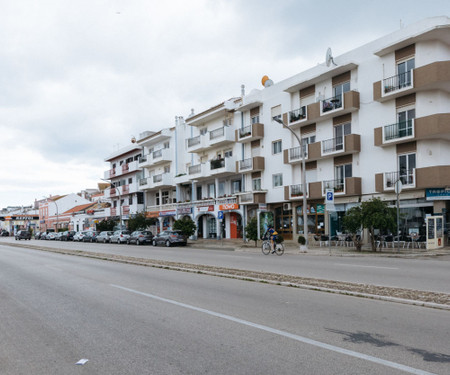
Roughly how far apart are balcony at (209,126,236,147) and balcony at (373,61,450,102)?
15.5m

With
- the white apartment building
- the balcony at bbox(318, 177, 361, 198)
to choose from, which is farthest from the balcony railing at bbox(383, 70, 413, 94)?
the white apartment building

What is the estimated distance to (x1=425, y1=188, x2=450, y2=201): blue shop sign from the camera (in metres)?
23.6

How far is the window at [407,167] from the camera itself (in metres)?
24.9

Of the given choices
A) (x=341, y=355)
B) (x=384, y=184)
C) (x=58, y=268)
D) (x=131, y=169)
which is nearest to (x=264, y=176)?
(x=384, y=184)

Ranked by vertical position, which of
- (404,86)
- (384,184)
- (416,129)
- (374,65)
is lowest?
(384,184)

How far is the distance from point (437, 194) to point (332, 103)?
381 inches

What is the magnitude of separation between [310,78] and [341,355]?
28.2m

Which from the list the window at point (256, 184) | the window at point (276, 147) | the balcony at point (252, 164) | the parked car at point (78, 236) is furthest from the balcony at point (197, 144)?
the parked car at point (78, 236)

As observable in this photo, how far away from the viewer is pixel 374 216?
21.3 m

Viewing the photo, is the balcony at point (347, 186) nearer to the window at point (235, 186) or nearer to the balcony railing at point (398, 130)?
the balcony railing at point (398, 130)

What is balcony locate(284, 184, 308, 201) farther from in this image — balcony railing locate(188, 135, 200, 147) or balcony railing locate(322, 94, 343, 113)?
balcony railing locate(188, 135, 200, 147)

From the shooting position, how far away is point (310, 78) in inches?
1216

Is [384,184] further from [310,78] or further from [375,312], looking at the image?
[375,312]

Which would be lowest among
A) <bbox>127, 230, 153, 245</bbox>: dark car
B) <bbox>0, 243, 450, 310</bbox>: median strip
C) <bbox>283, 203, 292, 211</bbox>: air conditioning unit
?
<bbox>127, 230, 153, 245</bbox>: dark car
